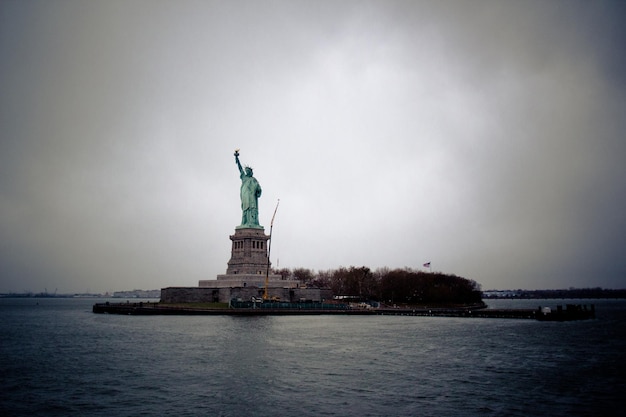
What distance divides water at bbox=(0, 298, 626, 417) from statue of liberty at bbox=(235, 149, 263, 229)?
1781 inches

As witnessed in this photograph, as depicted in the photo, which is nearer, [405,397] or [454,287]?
[405,397]

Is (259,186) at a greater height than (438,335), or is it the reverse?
(259,186)

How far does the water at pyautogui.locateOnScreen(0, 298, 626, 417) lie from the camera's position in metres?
23.0

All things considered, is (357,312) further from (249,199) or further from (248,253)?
(249,199)

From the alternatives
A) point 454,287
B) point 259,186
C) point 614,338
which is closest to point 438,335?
point 614,338

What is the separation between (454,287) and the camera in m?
140

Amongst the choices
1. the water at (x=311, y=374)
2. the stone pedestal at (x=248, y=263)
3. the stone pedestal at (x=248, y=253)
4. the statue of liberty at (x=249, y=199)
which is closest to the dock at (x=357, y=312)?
the stone pedestal at (x=248, y=263)

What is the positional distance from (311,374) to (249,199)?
67360 millimetres

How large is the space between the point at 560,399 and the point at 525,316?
5721 centimetres

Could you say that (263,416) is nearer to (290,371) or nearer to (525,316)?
(290,371)

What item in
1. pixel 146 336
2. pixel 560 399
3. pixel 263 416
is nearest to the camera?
pixel 263 416

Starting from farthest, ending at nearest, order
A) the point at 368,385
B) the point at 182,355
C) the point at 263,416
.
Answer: the point at 182,355 < the point at 368,385 < the point at 263,416

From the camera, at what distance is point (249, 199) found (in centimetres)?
9481

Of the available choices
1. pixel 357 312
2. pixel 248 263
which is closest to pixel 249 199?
pixel 248 263
